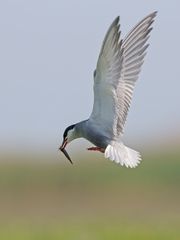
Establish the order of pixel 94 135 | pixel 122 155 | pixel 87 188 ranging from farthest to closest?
pixel 87 188 → pixel 94 135 → pixel 122 155

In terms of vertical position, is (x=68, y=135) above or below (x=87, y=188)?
above

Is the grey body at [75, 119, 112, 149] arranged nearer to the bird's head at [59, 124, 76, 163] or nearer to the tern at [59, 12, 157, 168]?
the tern at [59, 12, 157, 168]

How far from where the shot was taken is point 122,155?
1018 centimetres

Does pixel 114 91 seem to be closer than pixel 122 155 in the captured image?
No

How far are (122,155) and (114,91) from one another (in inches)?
26.0

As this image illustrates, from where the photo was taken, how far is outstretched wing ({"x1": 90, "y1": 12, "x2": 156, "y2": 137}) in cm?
1045

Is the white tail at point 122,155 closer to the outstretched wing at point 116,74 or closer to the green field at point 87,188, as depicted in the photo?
the outstretched wing at point 116,74

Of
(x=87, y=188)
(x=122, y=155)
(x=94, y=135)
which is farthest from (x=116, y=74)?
(x=87, y=188)

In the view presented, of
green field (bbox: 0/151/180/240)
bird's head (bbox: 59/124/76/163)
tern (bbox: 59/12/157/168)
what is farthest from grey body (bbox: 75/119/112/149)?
green field (bbox: 0/151/180/240)

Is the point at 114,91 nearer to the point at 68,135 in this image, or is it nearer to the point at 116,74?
the point at 116,74

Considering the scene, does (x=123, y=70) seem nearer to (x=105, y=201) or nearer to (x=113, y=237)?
(x=113, y=237)

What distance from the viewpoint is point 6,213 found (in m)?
19.8

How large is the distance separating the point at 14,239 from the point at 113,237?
878 mm

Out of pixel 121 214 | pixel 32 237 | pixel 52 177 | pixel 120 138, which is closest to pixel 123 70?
pixel 120 138
